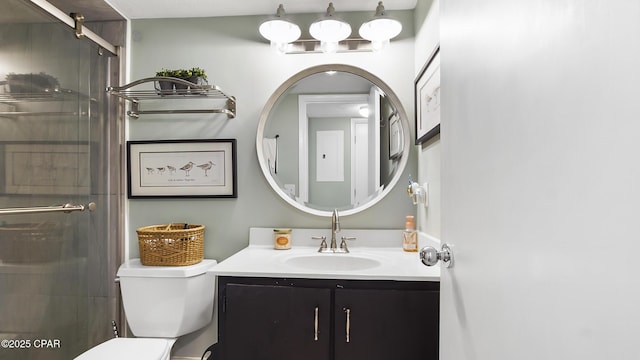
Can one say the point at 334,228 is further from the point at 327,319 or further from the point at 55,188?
the point at 55,188

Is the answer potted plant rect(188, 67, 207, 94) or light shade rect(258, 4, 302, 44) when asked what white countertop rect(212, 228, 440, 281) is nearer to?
potted plant rect(188, 67, 207, 94)

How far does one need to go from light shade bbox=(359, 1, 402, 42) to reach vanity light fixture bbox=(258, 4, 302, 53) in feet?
1.22

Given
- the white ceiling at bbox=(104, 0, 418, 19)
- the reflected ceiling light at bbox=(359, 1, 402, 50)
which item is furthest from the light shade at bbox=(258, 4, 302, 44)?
the reflected ceiling light at bbox=(359, 1, 402, 50)

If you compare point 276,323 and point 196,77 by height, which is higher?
point 196,77

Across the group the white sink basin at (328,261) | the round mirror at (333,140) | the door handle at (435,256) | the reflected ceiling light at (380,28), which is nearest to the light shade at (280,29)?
the round mirror at (333,140)

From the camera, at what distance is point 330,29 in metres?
1.77

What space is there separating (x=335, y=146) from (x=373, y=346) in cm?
104

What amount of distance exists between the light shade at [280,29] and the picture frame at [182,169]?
2.07ft

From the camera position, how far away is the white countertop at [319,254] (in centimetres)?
129

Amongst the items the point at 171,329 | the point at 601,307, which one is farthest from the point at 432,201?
the point at 171,329

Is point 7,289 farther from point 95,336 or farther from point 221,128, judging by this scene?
point 221,128

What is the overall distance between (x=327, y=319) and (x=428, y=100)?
3.50 ft

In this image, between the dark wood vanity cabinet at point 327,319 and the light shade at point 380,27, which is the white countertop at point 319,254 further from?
the light shade at point 380,27

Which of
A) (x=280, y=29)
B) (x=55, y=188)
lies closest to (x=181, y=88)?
(x=280, y=29)
